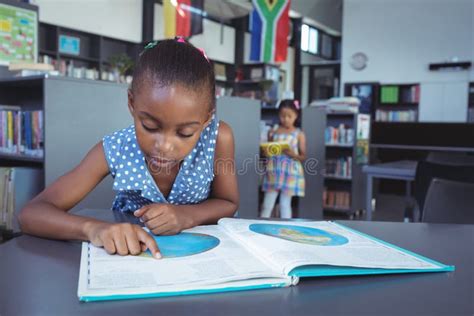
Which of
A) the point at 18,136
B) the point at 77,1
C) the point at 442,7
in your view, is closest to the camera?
the point at 18,136

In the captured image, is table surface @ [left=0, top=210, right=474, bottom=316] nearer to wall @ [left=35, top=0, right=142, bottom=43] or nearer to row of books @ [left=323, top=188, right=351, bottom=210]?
row of books @ [left=323, top=188, right=351, bottom=210]

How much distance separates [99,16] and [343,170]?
496 centimetres

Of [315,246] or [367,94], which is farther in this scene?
[367,94]

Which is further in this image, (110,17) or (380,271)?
(110,17)

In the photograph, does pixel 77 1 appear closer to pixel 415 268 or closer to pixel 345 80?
pixel 345 80

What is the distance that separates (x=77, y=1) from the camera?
705 centimetres

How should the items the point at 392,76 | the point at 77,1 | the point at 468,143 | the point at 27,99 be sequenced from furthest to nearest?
the point at 392,76 < the point at 77,1 < the point at 468,143 < the point at 27,99

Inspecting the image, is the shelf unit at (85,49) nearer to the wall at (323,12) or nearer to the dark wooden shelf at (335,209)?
the dark wooden shelf at (335,209)

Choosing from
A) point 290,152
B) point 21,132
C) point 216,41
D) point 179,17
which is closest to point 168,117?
point 21,132

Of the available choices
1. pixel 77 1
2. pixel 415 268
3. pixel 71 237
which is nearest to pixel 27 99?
pixel 71 237

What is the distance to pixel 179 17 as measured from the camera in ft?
16.6

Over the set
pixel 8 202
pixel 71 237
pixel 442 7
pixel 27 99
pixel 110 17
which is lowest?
pixel 8 202

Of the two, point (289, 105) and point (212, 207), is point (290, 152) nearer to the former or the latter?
point (289, 105)

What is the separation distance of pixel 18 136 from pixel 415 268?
2.30m
